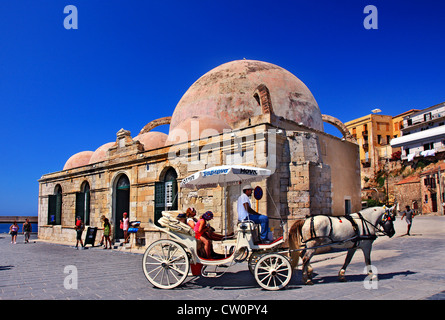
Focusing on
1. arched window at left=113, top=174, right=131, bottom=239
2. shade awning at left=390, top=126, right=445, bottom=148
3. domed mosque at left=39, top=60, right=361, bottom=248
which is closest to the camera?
domed mosque at left=39, top=60, right=361, bottom=248

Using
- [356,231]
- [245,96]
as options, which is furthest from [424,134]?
[356,231]

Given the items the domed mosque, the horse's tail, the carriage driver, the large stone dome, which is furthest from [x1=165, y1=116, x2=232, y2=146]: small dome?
the horse's tail

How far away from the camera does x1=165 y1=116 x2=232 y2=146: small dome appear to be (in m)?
13.2

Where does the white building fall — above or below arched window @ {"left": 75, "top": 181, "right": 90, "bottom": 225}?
above

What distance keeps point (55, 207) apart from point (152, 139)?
28.0 ft

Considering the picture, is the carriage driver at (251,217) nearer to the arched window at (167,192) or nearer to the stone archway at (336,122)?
the arched window at (167,192)

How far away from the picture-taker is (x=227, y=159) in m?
11.6

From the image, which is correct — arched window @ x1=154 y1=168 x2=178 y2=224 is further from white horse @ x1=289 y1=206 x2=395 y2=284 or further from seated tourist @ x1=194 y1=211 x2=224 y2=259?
white horse @ x1=289 y1=206 x2=395 y2=284

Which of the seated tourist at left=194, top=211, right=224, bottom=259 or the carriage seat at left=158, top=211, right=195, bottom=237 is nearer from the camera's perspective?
the carriage seat at left=158, top=211, right=195, bottom=237

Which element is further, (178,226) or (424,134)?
(424,134)

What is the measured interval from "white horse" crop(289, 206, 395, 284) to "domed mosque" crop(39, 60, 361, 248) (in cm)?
204

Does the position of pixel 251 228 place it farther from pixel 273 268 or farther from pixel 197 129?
pixel 197 129

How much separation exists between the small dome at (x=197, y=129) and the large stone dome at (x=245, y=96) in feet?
2.70

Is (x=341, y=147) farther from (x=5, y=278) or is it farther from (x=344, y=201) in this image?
(x=5, y=278)
